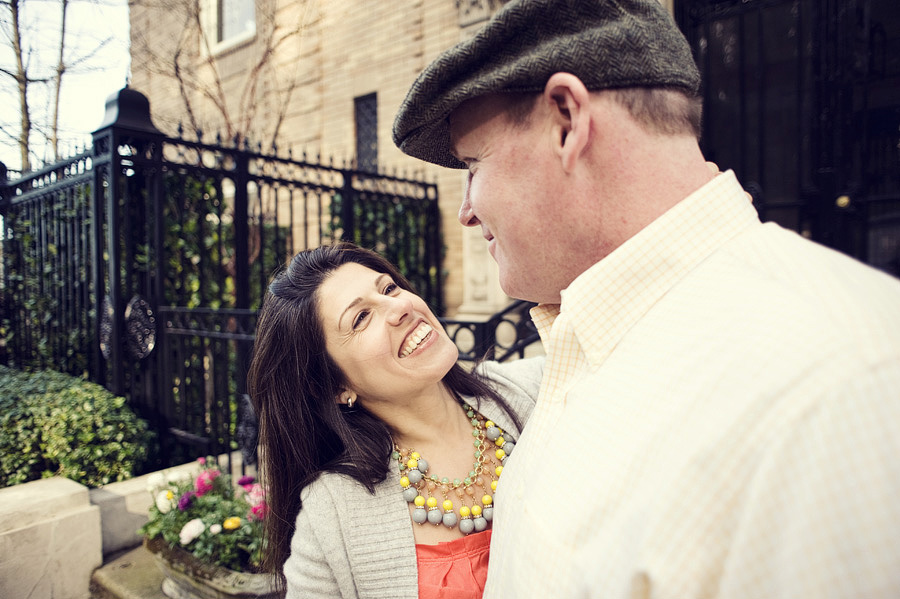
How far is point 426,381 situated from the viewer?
5.40 feet

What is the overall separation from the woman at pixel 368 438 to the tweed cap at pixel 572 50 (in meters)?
0.87

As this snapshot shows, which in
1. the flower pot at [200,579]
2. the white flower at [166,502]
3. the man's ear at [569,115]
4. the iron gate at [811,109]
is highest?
the iron gate at [811,109]

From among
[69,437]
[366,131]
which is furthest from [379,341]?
[366,131]

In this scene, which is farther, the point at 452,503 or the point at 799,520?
the point at 452,503

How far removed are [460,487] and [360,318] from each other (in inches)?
22.1

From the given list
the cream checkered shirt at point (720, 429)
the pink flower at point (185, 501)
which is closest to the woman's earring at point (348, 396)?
the cream checkered shirt at point (720, 429)

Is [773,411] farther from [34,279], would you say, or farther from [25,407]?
[34,279]

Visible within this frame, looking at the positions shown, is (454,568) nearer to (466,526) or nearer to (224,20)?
(466,526)

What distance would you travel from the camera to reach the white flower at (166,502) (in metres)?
3.05

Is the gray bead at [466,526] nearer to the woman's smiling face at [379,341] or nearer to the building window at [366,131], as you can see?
the woman's smiling face at [379,341]

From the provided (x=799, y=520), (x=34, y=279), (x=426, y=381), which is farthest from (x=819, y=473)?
(x=34, y=279)

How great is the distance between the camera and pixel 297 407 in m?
1.74

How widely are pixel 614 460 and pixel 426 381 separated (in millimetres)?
989

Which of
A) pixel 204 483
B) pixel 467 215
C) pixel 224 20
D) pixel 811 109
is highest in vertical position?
pixel 224 20
